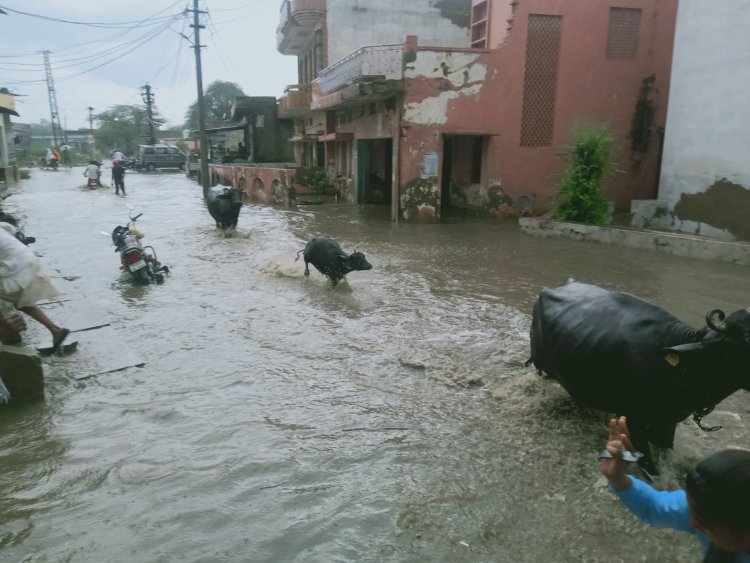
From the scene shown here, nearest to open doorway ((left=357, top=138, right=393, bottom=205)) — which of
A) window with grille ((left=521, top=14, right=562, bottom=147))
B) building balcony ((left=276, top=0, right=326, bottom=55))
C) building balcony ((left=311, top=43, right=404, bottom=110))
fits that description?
building balcony ((left=311, top=43, right=404, bottom=110))

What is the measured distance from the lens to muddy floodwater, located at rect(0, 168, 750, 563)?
10.6 ft

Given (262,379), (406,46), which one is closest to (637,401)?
(262,379)

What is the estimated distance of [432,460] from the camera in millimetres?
4055

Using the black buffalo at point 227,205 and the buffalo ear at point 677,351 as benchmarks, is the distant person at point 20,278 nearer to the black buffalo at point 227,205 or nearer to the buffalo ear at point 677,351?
the buffalo ear at point 677,351

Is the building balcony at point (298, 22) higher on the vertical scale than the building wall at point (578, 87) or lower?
higher

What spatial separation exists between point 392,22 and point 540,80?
33.6 feet

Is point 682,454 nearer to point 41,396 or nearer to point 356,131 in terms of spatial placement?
point 41,396

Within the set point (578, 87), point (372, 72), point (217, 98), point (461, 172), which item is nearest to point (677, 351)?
point (372, 72)

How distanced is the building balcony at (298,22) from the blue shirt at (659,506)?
84.1ft

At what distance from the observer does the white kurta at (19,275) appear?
5395 mm

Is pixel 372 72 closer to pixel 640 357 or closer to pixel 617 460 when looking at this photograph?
pixel 640 357

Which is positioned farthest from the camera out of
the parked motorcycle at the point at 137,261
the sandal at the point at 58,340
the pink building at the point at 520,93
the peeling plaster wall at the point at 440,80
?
the pink building at the point at 520,93

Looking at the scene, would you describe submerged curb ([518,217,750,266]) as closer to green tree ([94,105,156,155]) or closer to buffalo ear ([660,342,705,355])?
buffalo ear ([660,342,705,355])

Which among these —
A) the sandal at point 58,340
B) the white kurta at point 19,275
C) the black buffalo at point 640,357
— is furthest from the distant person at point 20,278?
the black buffalo at point 640,357
